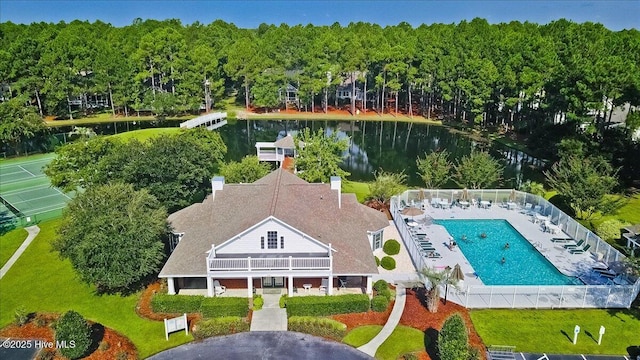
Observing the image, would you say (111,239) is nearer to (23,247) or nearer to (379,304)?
(23,247)

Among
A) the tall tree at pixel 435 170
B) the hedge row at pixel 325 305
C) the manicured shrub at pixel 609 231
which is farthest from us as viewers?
the tall tree at pixel 435 170

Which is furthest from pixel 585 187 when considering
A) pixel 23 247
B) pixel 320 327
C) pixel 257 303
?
pixel 23 247

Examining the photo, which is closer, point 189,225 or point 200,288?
point 200,288

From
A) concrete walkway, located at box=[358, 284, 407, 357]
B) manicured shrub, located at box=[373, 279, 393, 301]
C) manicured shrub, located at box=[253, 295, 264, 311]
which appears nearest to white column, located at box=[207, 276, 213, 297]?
manicured shrub, located at box=[253, 295, 264, 311]

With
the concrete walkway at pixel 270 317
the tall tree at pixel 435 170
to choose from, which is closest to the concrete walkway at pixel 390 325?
the concrete walkway at pixel 270 317

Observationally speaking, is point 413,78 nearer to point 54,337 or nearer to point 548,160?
point 548,160

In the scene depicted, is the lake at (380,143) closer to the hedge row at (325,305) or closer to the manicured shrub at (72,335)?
the hedge row at (325,305)

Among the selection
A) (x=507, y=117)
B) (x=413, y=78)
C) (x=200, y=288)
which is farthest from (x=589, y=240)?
(x=413, y=78)

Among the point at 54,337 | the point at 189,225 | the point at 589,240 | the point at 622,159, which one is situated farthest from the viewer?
the point at 622,159
